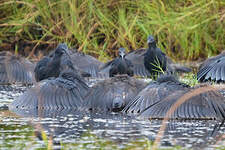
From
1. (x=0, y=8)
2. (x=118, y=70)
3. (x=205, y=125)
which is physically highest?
(x=0, y=8)

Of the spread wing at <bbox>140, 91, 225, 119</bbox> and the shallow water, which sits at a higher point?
the spread wing at <bbox>140, 91, 225, 119</bbox>

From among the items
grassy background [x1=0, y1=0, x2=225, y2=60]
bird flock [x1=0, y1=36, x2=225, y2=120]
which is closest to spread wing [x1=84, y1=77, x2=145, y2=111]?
bird flock [x1=0, y1=36, x2=225, y2=120]

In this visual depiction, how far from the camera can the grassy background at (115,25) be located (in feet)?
36.5

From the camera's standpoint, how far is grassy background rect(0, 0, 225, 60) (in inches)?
438

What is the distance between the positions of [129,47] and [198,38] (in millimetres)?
1263

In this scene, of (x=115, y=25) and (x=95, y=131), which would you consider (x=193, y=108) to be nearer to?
(x=95, y=131)

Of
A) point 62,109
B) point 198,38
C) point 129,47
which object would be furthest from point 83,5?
point 62,109

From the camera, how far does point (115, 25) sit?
1163cm

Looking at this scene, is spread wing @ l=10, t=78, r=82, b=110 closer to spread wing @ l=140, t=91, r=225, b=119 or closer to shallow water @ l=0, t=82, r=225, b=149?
shallow water @ l=0, t=82, r=225, b=149

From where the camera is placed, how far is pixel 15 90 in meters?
8.11

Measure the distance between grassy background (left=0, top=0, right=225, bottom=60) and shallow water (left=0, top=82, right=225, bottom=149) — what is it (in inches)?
213

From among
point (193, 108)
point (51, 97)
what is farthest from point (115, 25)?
point (193, 108)

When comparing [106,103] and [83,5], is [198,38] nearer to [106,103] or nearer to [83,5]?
[83,5]

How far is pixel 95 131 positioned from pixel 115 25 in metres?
6.77
